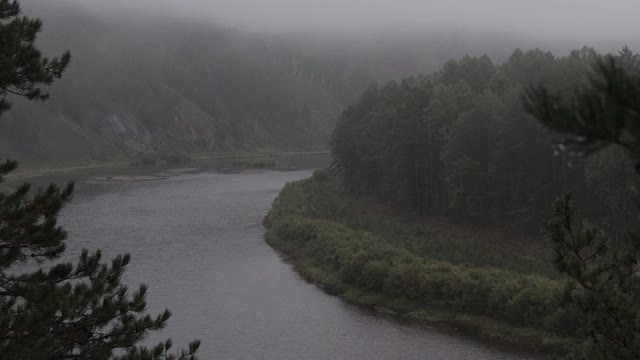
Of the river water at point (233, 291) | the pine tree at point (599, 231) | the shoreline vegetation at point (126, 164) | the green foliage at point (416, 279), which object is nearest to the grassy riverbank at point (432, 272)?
the green foliage at point (416, 279)

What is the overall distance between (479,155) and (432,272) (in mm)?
20666

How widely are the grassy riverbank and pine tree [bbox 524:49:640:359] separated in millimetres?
19398

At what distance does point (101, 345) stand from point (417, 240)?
42.1 meters

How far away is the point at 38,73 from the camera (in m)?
17.0

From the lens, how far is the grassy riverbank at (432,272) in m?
37.6

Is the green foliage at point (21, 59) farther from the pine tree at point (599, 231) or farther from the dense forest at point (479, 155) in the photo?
the dense forest at point (479, 155)

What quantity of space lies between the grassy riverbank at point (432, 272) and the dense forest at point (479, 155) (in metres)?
3.65

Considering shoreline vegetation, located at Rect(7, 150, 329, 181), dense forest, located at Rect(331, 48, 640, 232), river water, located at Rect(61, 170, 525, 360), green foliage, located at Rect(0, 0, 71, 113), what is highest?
green foliage, located at Rect(0, 0, 71, 113)

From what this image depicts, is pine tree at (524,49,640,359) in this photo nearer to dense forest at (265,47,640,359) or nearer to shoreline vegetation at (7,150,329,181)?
dense forest at (265,47,640,359)

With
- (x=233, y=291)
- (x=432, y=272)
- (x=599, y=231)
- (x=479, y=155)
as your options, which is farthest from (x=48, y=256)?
(x=479, y=155)

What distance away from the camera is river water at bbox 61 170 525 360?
117 ft

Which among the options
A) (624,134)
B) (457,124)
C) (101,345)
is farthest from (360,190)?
(624,134)

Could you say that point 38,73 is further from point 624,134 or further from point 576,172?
point 576,172

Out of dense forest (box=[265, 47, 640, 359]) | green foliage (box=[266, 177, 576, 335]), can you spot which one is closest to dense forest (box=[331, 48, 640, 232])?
dense forest (box=[265, 47, 640, 359])
